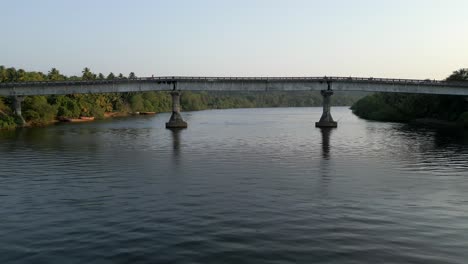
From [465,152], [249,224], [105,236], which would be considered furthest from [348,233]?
[465,152]

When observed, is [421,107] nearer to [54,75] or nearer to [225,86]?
Result: [225,86]

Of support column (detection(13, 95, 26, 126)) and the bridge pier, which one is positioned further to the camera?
support column (detection(13, 95, 26, 126))

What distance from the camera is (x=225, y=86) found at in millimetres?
103812

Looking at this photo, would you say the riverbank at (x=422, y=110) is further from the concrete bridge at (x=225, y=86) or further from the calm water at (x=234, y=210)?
the calm water at (x=234, y=210)

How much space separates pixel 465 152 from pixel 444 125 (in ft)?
186

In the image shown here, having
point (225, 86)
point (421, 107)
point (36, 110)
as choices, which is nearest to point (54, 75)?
point (36, 110)

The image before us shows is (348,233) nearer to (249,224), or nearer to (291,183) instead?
(249,224)

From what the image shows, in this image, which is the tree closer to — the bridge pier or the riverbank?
the bridge pier

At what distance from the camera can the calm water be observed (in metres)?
16.6

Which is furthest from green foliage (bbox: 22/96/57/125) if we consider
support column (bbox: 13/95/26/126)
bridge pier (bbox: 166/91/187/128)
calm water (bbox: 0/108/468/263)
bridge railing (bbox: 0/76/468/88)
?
calm water (bbox: 0/108/468/263)

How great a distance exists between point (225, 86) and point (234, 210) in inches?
3248

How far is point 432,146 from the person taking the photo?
5719cm

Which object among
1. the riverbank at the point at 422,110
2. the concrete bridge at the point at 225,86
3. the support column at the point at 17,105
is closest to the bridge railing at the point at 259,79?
the concrete bridge at the point at 225,86

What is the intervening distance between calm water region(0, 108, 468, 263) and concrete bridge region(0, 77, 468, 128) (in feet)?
178
